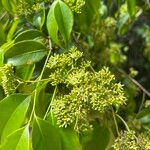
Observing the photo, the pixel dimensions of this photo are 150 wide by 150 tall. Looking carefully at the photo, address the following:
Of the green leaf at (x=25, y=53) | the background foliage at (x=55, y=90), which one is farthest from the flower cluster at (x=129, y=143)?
the green leaf at (x=25, y=53)

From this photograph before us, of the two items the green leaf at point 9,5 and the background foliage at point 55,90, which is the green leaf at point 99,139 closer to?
the background foliage at point 55,90

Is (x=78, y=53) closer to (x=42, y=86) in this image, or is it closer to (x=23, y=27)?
(x=42, y=86)

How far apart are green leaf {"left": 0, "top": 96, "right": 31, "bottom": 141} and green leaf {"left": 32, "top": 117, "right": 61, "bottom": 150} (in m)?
0.06

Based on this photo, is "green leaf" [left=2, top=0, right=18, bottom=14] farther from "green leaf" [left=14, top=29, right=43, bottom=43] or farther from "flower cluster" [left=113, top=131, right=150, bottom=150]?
"flower cluster" [left=113, top=131, right=150, bottom=150]

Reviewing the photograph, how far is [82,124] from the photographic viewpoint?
0.75m

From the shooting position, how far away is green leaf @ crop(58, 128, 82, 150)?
2.47 ft

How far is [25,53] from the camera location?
0.92 meters

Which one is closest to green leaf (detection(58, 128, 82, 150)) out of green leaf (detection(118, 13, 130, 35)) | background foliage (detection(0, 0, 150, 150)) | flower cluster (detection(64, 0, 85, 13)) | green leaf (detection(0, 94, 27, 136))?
background foliage (detection(0, 0, 150, 150))

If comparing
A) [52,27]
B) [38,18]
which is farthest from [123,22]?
[52,27]

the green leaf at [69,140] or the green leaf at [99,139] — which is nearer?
the green leaf at [69,140]

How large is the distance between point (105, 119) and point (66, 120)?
406mm

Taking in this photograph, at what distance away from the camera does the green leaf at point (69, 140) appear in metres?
0.75

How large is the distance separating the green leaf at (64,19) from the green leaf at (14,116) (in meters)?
0.14

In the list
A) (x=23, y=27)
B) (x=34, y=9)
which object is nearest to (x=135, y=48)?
(x=23, y=27)
